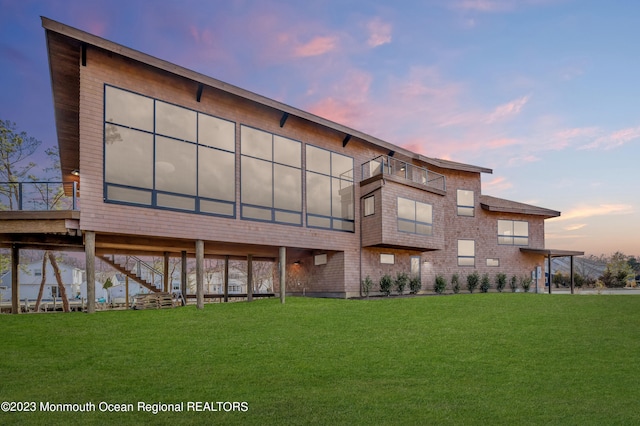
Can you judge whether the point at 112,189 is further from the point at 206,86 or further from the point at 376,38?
the point at 376,38

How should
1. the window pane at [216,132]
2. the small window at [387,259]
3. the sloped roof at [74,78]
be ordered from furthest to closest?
the small window at [387,259] → the window pane at [216,132] → the sloped roof at [74,78]

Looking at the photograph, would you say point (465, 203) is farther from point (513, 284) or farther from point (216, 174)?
point (216, 174)

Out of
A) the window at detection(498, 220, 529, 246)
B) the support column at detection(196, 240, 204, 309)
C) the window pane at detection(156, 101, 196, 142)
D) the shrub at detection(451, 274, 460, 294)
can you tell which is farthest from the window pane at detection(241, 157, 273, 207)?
the window at detection(498, 220, 529, 246)

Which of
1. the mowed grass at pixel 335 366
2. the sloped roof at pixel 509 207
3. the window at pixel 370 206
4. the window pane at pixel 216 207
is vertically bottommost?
the mowed grass at pixel 335 366

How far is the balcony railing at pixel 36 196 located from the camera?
13984 millimetres

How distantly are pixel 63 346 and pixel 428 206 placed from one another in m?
19.3

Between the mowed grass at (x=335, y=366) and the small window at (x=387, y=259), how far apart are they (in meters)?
9.17

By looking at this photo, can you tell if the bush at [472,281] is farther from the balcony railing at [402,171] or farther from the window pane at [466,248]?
the balcony railing at [402,171]

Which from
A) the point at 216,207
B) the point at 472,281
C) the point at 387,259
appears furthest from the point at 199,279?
the point at 472,281

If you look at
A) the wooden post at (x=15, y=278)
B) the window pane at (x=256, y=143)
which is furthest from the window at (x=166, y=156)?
the wooden post at (x=15, y=278)

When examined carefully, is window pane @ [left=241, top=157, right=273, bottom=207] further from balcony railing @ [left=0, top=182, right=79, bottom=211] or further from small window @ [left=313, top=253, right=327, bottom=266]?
balcony railing @ [left=0, top=182, right=79, bottom=211]

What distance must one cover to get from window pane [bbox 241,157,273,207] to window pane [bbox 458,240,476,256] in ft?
49.6

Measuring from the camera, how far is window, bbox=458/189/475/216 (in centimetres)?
2797

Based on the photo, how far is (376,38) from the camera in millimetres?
20516
